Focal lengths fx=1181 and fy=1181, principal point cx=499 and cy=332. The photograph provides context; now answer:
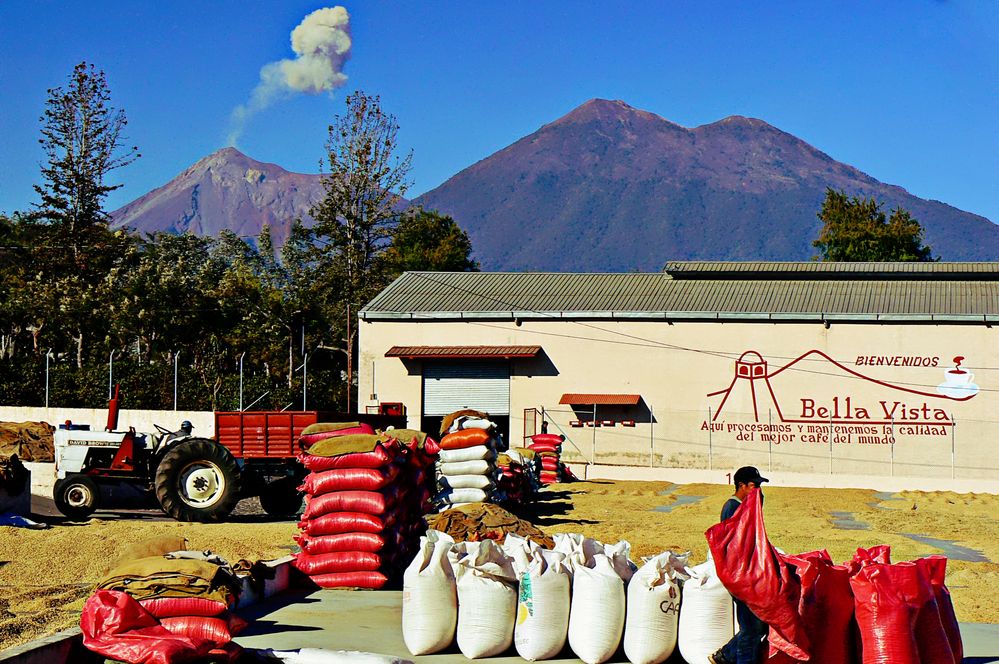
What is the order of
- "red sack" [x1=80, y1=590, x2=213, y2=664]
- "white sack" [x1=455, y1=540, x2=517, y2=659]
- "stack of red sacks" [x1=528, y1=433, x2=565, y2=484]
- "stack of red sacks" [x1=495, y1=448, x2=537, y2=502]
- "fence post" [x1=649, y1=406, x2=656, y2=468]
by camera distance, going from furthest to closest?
"fence post" [x1=649, y1=406, x2=656, y2=468]
"stack of red sacks" [x1=528, y1=433, x2=565, y2=484]
"stack of red sacks" [x1=495, y1=448, x2=537, y2=502]
"white sack" [x1=455, y1=540, x2=517, y2=659]
"red sack" [x1=80, y1=590, x2=213, y2=664]

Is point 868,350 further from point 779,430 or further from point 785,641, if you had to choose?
point 785,641

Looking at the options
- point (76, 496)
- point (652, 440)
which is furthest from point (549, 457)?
point (76, 496)

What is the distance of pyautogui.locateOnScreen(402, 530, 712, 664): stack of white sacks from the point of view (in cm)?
922

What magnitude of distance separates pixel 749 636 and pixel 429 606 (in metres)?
2.72

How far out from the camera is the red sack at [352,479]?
13383 millimetres

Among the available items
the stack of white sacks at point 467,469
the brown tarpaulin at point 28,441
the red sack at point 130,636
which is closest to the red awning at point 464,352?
the brown tarpaulin at point 28,441

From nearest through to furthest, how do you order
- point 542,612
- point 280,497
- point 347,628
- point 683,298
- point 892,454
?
1. point 542,612
2. point 347,628
3. point 280,497
4. point 892,454
5. point 683,298

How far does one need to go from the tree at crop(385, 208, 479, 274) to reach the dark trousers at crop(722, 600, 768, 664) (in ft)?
214

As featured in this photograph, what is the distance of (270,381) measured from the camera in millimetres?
45938

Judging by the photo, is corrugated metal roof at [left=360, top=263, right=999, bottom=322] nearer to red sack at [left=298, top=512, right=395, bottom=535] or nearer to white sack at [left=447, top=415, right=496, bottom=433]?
white sack at [left=447, top=415, right=496, bottom=433]

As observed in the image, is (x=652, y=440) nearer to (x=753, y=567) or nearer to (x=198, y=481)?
(x=198, y=481)

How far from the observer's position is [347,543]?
42.9 ft

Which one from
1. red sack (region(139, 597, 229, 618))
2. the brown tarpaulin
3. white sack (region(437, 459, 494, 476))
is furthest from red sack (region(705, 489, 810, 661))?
the brown tarpaulin

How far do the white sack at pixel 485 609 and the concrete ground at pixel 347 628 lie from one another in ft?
0.43
